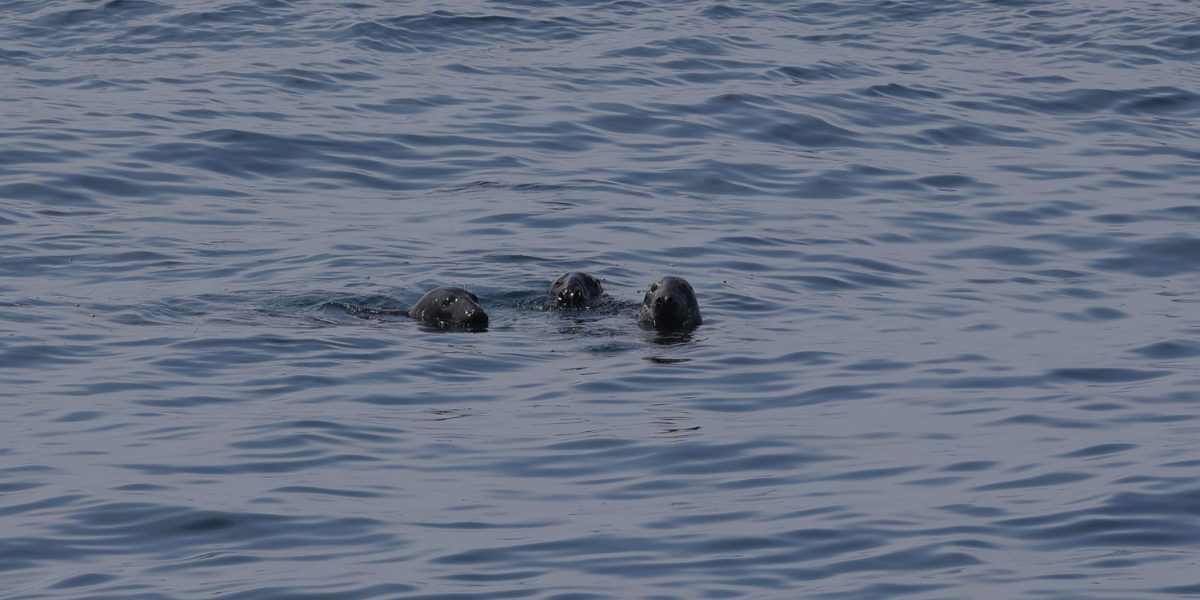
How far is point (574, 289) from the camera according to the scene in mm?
15117

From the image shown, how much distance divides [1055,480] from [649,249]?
8199mm

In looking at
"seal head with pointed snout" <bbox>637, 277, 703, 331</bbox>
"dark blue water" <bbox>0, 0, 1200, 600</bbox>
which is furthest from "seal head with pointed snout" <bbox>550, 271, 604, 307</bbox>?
"seal head with pointed snout" <bbox>637, 277, 703, 331</bbox>

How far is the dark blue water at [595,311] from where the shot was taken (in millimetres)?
8609

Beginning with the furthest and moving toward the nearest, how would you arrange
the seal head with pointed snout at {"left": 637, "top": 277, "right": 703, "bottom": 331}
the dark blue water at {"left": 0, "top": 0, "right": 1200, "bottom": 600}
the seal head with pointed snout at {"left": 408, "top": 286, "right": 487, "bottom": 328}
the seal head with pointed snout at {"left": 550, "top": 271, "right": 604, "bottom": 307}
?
the seal head with pointed snout at {"left": 550, "top": 271, "right": 604, "bottom": 307} → the seal head with pointed snout at {"left": 408, "top": 286, "right": 487, "bottom": 328} → the seal head with pointed snout at {"left": 637, "top": 277, "right": 703, "bottom": 331} → the dark blue water at {"left": 0, "top": 0, "right": 1200, "bottom": 600}

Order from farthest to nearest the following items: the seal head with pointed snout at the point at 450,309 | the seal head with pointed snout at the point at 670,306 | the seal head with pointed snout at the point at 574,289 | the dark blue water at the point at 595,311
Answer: the seal head with pointed snout at the point at 574,289
the seal head with pointed snout at the point at 450,309
the seal head with pointed snout at the point at 670,306
the dark blue water at the point at 595,311

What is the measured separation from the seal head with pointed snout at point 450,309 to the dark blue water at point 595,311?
0.18 metres

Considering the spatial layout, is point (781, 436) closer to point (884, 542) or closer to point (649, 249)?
point (884, 542)

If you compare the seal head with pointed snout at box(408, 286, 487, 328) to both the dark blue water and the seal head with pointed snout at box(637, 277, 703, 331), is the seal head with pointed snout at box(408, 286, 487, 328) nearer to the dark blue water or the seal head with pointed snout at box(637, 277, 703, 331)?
the dark blue water

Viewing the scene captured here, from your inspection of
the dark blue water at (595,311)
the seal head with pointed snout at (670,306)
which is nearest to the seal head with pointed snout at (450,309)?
the dark blue water at (595,311)

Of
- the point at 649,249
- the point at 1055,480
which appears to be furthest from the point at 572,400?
the point at 649,249

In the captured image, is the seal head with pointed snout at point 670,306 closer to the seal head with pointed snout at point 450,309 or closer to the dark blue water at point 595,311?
the dark blue water at point 595,311

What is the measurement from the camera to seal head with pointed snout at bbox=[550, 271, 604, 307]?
15.1 meters

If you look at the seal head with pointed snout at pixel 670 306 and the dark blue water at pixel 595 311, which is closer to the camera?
the dark blue water at pixel 595 311

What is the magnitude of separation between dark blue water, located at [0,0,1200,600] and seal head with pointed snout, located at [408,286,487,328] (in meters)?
0.18
